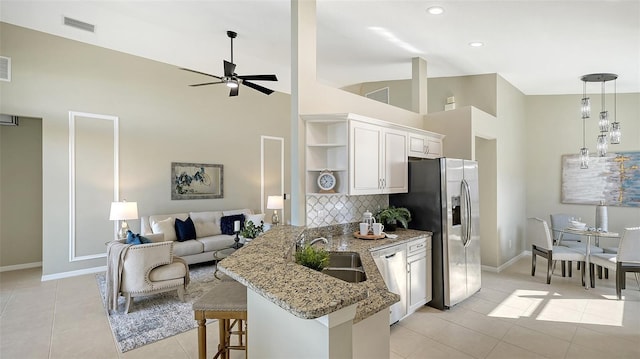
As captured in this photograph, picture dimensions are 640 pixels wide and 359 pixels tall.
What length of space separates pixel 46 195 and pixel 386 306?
5.47 meters

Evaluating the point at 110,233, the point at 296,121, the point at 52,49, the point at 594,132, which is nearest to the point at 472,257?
the point at 296,121

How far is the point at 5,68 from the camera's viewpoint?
4.29 m

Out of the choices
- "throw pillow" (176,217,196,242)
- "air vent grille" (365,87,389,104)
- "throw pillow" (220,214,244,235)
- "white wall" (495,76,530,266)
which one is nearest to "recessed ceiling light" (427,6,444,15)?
"white wall" (495,76,530,266)

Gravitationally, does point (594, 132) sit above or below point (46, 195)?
above

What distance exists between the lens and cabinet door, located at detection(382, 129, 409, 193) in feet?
11.3

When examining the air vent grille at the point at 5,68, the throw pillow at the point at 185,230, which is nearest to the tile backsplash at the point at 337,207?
the throw pillow at the point at 185,230

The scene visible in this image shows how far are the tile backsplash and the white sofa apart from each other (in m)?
2.50

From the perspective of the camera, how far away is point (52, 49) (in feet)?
15.1

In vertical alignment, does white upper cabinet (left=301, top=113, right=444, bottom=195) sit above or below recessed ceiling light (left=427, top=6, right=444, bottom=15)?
below

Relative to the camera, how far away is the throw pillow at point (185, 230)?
5.20 metres

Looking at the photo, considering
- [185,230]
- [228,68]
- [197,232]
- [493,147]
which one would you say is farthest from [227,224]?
[493,147]

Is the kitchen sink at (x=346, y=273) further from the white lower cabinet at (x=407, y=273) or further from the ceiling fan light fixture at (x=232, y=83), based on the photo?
the ceiling fan light fixture at (x=232, y=83)

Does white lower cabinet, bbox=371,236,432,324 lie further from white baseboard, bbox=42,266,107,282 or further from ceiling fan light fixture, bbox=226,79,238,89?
white baseboard, bbox=42,266,107,282

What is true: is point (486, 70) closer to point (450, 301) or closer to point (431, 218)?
point (431, 218)
